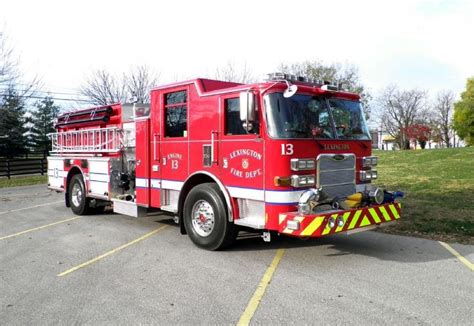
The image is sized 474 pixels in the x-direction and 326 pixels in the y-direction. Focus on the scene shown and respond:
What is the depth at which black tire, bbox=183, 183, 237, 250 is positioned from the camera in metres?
6.53

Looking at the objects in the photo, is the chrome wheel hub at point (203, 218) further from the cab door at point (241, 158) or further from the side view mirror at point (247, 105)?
the side view mirror at point (247, 105)

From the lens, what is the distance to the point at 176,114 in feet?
24.8

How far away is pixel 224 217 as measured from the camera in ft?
21.2

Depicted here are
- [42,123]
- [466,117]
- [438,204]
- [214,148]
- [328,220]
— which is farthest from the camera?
[466,117]

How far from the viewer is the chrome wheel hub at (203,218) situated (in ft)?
22.3

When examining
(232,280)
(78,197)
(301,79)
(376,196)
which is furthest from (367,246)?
(78,197)

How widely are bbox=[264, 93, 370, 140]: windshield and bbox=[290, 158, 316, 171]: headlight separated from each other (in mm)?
356

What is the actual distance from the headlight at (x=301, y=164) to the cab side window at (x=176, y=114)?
2234 millimetres

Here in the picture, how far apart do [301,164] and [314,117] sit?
2.92ft

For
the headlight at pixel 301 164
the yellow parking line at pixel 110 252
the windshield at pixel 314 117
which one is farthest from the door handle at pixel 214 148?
the yellow parking line at pixel 110 252

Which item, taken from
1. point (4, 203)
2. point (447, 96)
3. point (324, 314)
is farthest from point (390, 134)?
point (324, 314)

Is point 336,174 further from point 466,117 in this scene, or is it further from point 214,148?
point 466,117

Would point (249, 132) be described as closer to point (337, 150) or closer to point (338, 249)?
point (337, 150)

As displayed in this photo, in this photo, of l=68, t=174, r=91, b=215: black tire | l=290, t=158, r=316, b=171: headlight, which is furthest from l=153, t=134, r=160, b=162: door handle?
l=68, t=174, r=91, b=215: black tire
